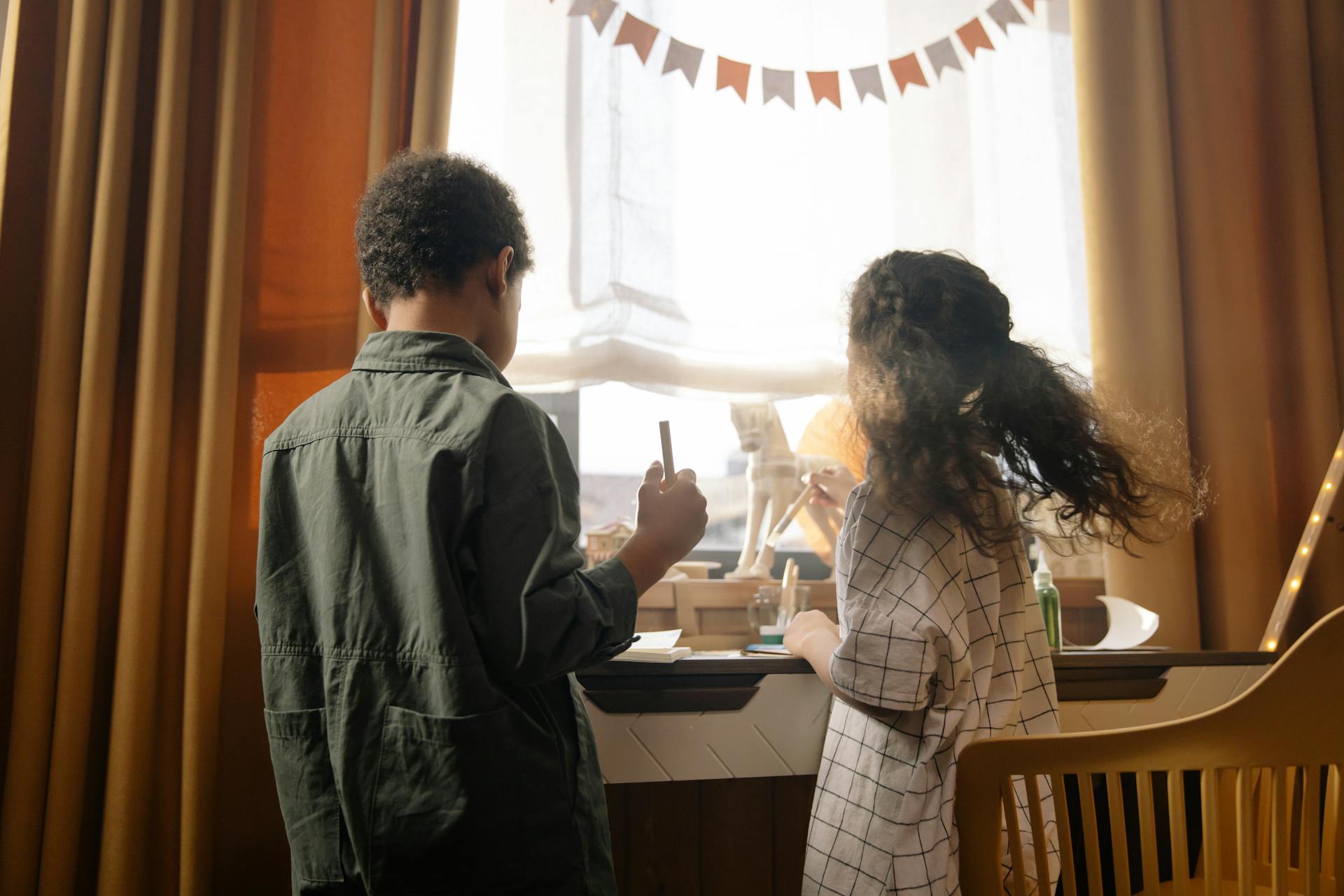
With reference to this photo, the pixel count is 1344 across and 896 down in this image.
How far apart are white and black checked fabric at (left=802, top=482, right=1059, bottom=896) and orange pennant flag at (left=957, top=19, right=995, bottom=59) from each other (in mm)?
1379

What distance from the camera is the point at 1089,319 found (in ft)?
6.86

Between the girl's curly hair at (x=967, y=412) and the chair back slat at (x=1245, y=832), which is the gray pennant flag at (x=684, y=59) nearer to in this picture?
the girl's curly hair at (x=967, y=412)

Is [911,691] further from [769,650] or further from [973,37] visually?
[973,37]

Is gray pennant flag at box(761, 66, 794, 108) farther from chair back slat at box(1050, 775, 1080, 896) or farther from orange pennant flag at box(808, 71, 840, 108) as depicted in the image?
chair back slat at box(1050, 775, 1080, 896)

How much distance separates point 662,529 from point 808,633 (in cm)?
40

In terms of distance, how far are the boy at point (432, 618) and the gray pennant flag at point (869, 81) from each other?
1374 millimetres

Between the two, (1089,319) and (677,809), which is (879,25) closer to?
(1089,319)

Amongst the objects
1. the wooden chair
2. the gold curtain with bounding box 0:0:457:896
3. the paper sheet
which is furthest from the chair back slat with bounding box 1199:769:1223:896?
the gold curtain with bounding box 0:0:457:896

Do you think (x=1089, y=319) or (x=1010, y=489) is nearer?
(x=1010, y=489)

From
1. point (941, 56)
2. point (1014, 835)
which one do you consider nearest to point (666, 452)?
point (1014, 835)

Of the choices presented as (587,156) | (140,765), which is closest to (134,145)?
(587,156)

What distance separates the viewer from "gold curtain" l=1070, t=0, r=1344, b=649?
1.97 m

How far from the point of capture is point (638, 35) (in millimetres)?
1946

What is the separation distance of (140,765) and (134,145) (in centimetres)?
98
